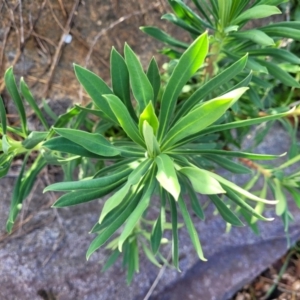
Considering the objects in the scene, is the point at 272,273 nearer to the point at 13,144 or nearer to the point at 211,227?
the point at 211,227

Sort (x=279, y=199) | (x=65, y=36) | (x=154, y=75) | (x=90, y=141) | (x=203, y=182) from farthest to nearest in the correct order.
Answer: (x=65, y=36) → (x=279, y=199) → (x=154, y=75) → (x=90, y=141) → (x=203, y=182)

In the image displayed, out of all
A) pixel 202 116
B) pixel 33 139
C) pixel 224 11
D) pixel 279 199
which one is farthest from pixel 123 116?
pixel 279 199

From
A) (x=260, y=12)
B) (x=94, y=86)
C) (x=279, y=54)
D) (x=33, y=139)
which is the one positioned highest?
(x=260, y=12)

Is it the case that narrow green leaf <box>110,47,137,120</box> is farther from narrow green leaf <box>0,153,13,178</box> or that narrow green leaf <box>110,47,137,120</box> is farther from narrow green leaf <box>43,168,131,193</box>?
narrow green leaf <box>0,153,13,178</box>

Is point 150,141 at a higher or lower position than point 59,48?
higher

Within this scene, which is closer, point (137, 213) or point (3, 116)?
point (137, 213)

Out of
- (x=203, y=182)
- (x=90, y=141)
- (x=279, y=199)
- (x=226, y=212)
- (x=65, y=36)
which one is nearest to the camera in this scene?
(x=203, y=182)

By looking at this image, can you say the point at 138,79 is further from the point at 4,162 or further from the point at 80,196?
the point at 4,162
